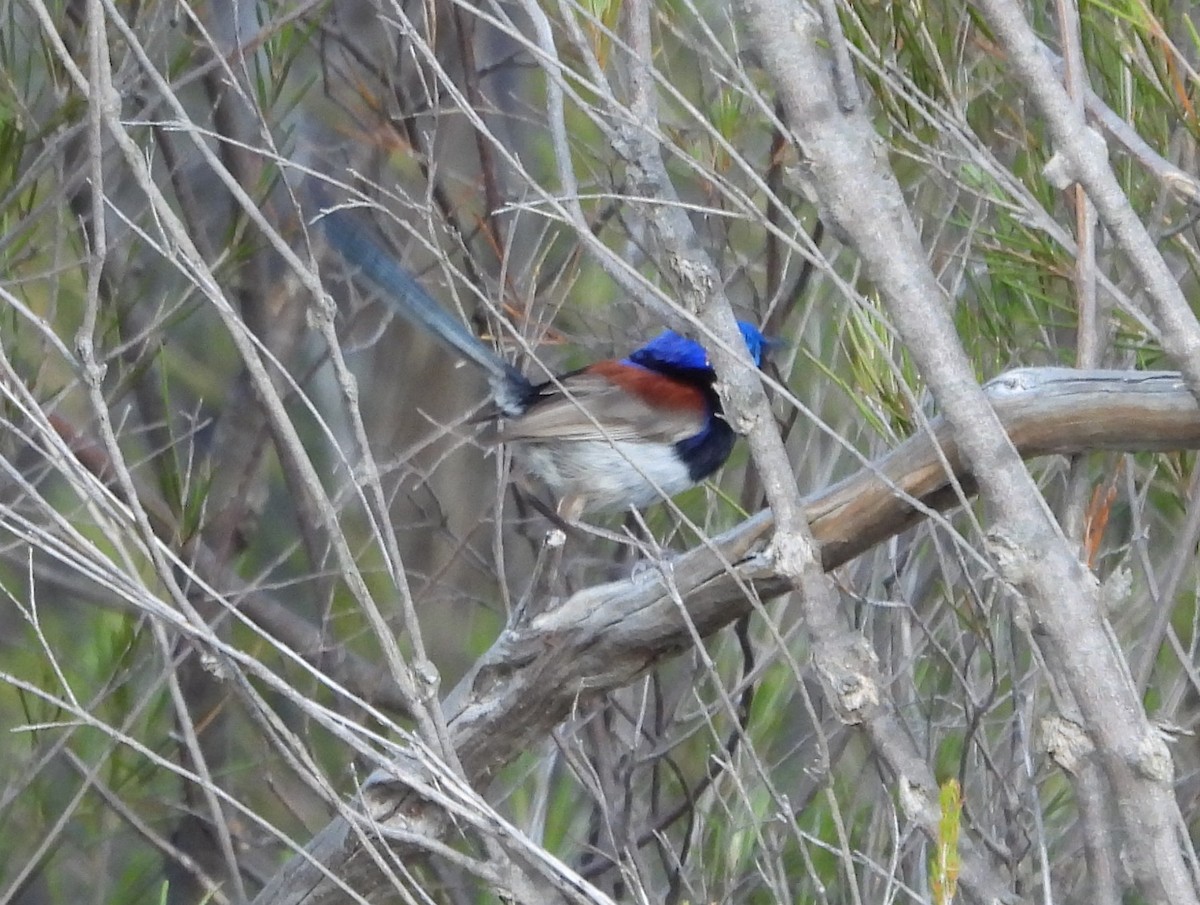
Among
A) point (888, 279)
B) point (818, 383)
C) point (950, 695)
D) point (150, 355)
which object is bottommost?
point (950, 695)

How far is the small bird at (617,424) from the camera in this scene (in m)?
3.51

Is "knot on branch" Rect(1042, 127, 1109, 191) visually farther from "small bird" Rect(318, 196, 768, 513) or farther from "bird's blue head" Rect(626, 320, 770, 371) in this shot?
"bird's blue head" Rect(626, 320, 770, 371)

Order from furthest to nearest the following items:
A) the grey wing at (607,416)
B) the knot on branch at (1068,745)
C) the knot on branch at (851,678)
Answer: the grey wing at (607,416), the knot on branch at (851,678), the knot on branch at (1068,745)

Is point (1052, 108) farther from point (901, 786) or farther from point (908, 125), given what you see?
point (901, 786)

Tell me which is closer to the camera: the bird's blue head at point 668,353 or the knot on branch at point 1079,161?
the knot on branch at point 1079,161

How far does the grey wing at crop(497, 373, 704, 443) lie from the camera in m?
3.50

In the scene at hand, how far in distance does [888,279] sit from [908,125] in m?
0.52

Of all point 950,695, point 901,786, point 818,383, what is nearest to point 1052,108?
point 901,786

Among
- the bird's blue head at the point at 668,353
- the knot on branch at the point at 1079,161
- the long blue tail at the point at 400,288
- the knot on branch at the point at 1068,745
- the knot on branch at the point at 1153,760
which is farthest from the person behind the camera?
the bird's blue head at the point at 668,353

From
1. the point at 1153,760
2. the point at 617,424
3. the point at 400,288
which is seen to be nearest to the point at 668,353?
the point at 617,424

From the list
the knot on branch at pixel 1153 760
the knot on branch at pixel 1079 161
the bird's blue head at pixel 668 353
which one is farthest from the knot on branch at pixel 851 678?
the bird's blue head at pixel 668 353

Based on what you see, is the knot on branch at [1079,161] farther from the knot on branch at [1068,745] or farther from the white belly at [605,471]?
the white belly at [605,471]

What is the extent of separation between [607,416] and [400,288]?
631 millimetres

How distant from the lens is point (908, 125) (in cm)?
216
